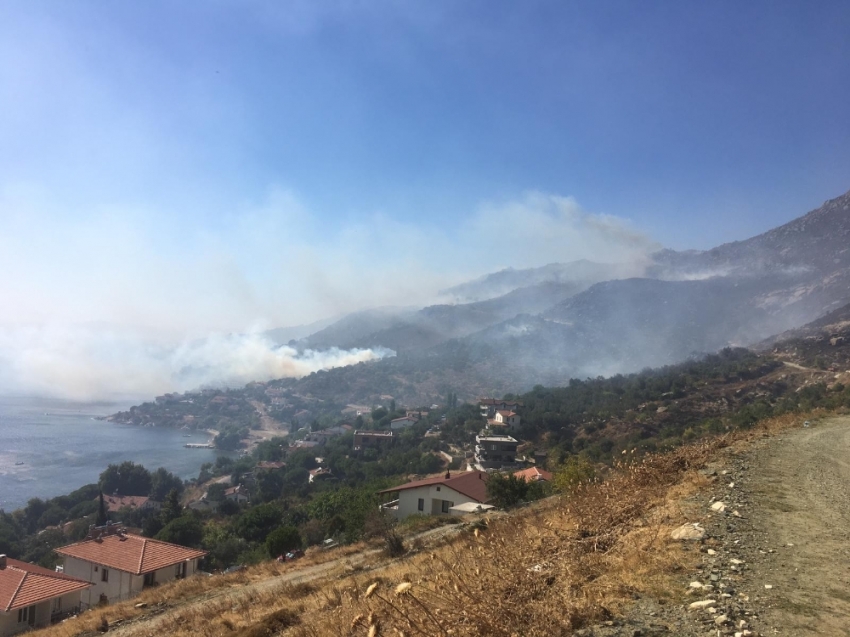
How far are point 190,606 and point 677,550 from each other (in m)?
10.3

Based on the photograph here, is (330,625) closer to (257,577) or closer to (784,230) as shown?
(257,577)

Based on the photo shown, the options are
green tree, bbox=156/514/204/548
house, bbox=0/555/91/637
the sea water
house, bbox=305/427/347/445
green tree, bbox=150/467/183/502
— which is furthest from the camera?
house, bbox=305/427/347/445

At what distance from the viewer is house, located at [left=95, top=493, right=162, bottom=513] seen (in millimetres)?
55772

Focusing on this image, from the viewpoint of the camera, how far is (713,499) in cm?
679

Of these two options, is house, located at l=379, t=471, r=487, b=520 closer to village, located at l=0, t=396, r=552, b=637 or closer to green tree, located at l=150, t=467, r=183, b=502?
village, located at l=0, t=396, r=552, b=637

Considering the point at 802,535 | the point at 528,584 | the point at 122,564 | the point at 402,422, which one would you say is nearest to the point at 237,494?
the point at 402,422

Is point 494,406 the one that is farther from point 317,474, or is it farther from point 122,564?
point 122,564

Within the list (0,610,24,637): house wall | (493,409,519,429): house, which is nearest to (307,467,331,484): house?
(493,409,519,429): house

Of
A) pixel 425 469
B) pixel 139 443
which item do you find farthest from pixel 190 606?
pixel 139 443

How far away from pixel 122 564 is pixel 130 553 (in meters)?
1.00

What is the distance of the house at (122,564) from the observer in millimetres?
19922

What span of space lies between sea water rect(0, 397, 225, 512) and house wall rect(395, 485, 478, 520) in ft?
175

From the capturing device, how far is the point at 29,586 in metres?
17.5

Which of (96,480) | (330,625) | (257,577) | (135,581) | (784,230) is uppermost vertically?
(784,230)
